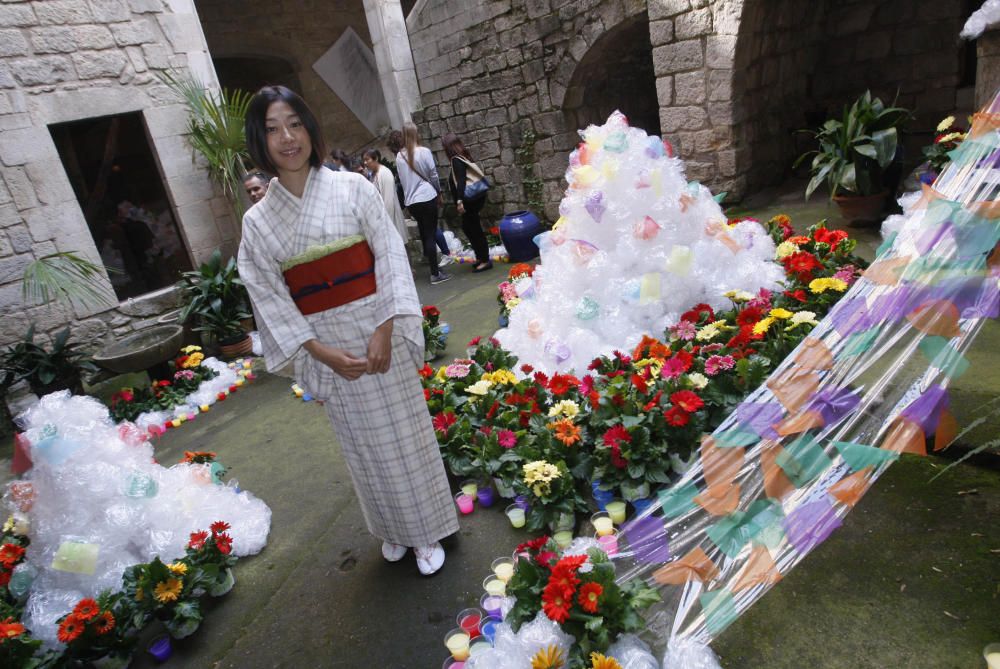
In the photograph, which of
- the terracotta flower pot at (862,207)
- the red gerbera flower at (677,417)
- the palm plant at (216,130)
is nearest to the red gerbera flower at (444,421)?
the red gerbera flower at (677,417)

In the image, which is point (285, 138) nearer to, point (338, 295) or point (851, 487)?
point (338, 295)

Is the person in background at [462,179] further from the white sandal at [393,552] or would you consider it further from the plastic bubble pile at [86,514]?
the white sandal at [393,552]

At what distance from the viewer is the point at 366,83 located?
458 inches

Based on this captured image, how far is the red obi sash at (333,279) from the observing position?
2.12 metres

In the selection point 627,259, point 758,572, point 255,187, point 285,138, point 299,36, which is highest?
point 299,36

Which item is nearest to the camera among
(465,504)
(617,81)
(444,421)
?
(465,504)

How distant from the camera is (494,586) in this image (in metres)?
2.17

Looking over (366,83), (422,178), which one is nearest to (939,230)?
(422,178)

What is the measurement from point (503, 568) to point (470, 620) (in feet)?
0.88

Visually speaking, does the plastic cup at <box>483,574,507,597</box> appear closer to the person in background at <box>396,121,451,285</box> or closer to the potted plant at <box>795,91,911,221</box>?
the potted plant at <box>795,91,911,221</box>

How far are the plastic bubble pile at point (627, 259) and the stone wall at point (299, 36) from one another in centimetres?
818

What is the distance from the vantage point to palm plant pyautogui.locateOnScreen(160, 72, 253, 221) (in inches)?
237

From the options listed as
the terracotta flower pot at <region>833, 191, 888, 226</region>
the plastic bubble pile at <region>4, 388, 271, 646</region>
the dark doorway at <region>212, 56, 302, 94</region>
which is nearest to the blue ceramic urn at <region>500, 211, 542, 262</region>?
the terracotta flower pot at <region>833, 191, 888, 226</region>

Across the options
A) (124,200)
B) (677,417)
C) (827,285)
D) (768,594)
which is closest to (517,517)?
(677,417)
